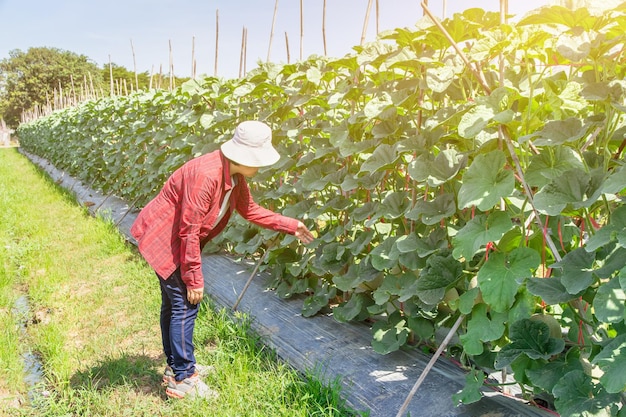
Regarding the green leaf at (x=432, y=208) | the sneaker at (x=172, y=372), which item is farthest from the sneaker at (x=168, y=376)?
the green leaf at (x=432, y=208)

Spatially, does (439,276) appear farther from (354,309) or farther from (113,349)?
(113,349)

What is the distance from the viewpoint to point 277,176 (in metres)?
3.69

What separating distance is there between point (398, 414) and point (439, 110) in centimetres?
115

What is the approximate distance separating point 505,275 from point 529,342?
223 millimetres

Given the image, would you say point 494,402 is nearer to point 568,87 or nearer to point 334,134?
point 568,87

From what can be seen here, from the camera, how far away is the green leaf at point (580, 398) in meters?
1.55

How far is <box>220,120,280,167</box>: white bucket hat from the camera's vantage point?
2.44m

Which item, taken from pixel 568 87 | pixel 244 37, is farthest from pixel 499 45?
pixel 244 37

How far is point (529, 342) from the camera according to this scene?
1.74m

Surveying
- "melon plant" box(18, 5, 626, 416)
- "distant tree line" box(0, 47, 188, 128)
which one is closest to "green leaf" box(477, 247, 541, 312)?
"melon plant" box(18, 5, 626, 416)

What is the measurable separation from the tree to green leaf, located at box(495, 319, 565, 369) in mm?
51518

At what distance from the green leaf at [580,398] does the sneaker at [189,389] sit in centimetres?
157

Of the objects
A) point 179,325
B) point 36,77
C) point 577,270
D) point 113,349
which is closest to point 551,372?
point 577,270

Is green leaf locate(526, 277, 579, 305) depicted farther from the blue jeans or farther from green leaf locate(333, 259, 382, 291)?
the blue jeans
